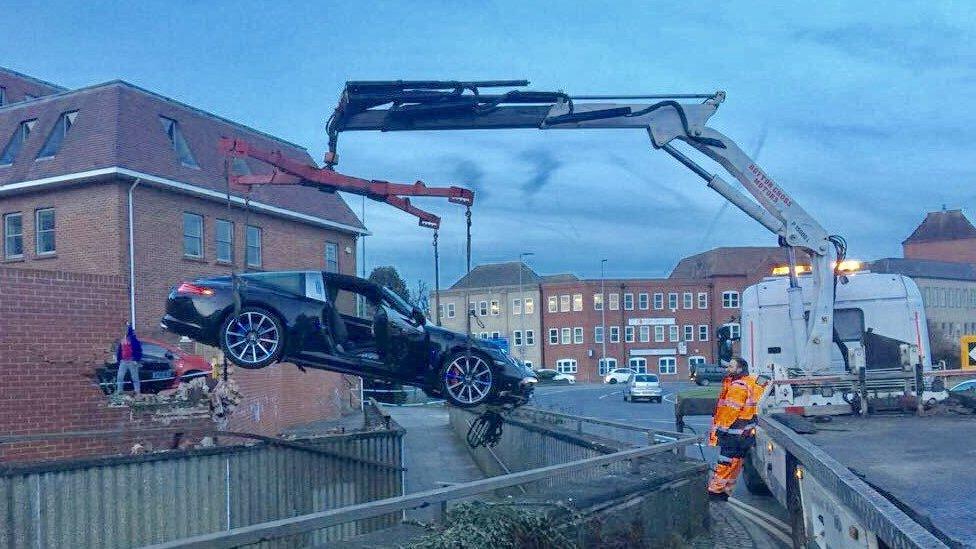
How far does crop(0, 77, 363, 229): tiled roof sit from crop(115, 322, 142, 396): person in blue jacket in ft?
4.91

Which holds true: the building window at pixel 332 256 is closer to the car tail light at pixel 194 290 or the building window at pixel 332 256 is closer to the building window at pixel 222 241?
the building window at pixel 222 241

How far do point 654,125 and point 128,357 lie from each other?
5.44 m

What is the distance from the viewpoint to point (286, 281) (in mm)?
6562

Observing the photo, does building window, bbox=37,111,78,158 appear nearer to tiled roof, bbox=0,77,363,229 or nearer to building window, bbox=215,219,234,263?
tiled roof, bbox=0,77,363,229

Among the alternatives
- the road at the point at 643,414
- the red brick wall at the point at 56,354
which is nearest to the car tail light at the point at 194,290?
the red brick wall at the point at 56,354

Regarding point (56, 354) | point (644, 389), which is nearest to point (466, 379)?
point (56, 354)

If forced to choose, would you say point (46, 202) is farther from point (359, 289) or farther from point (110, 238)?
point (359, 289)

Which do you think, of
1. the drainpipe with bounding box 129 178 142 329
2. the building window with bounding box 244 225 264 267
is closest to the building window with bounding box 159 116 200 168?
the drainpipe with bounding box 129 178 142 329

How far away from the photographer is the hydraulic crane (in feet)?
24.1

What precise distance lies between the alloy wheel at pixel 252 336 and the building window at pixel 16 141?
243 inches

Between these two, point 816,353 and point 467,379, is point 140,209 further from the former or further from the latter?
point 816,353

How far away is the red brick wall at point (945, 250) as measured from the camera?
90688 millimetres

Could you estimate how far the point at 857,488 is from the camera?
563cm

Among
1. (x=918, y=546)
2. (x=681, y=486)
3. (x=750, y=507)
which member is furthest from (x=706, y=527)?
(x=918, y=546)
